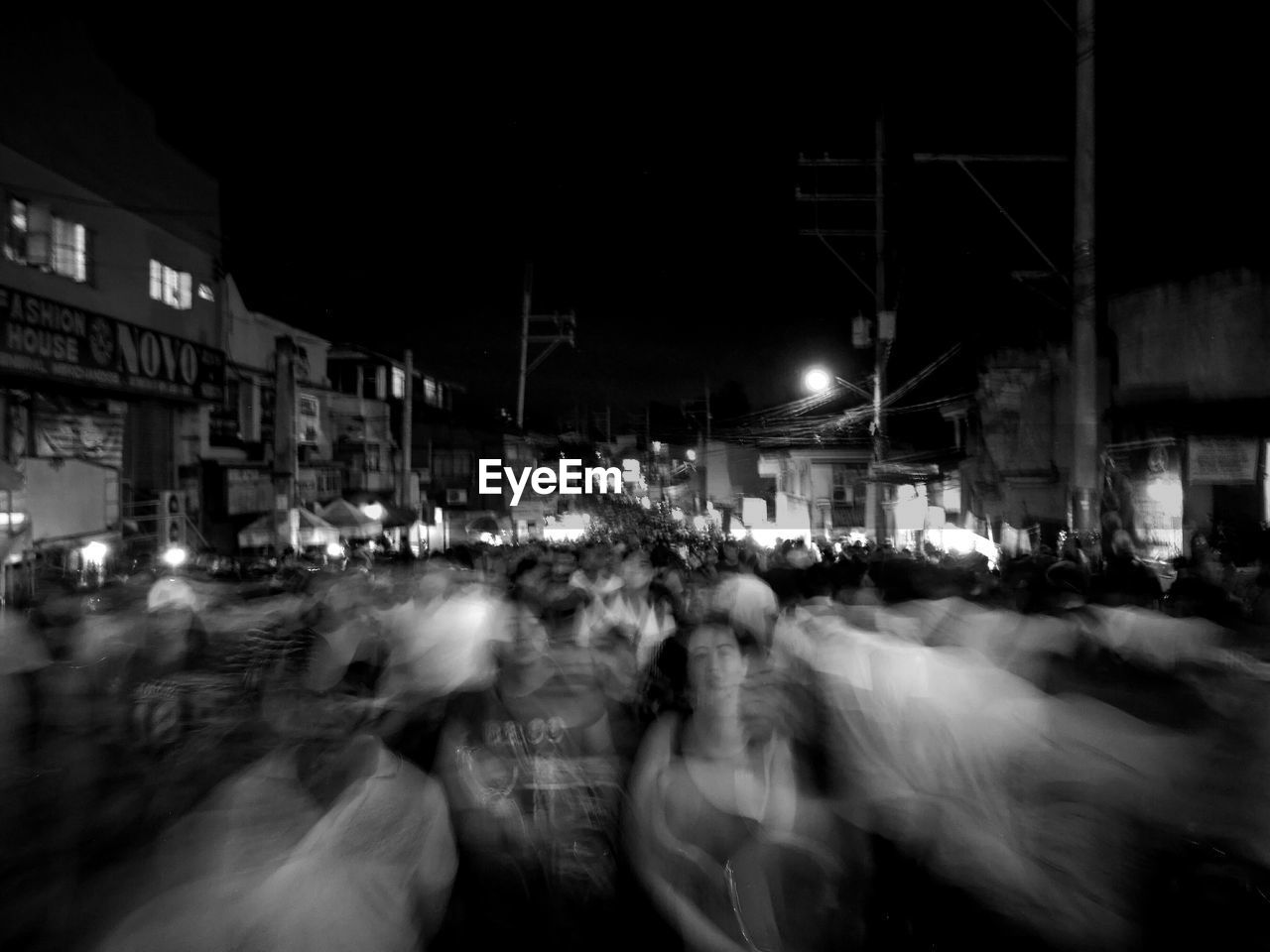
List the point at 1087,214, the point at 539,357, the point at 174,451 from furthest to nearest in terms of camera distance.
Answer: the point at 539,357 → the point at 174,451 → the point at 1087,214

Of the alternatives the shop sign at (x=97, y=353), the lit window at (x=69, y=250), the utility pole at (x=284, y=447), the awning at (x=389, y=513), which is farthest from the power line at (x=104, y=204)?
the awning at (x=389, y=513)

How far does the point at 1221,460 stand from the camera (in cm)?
1345

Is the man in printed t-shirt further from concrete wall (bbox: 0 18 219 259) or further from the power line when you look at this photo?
concrete wall (bbox: 0 18 219 259)

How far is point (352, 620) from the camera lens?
23.2ft

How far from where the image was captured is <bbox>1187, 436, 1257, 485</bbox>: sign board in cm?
1317

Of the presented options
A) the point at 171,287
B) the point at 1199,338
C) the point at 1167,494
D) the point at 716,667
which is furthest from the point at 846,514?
the point at 716,667

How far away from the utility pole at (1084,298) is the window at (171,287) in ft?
58.4

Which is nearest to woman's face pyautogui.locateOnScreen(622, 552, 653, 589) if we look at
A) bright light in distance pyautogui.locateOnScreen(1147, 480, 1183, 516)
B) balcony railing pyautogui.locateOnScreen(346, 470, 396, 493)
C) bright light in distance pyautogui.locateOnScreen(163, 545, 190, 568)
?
bright light in distance pyautogui.locateOnScreen(1147, 480, 1183, 516)

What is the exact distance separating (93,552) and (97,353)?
366 cm

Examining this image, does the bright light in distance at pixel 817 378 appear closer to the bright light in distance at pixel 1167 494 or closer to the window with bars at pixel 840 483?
the bright light in distance at pixel 1167 494

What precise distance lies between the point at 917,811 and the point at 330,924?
2480 mm

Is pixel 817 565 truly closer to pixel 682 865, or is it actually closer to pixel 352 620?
pixel 352 620

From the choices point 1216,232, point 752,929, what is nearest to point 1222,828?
point 752,929

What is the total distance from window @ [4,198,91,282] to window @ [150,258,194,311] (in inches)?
95.5
